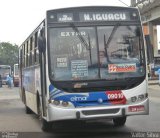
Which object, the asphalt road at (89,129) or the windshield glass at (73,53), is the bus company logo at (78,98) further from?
the asphalt road at (89,129)

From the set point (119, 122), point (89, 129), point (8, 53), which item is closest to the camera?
point (89, 129)

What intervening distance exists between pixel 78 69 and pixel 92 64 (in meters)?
0.35

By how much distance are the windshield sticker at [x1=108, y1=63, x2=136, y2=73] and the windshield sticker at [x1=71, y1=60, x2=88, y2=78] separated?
23.2 inches

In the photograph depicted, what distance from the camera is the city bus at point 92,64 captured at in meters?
11.6

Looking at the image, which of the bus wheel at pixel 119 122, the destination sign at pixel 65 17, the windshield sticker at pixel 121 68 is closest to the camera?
the windshield sticker at pixel 121 68

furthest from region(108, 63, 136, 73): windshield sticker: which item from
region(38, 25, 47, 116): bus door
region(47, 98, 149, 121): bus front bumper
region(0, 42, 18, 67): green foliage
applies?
region(0, 42, 18, 67): green foliage

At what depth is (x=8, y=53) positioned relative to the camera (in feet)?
485

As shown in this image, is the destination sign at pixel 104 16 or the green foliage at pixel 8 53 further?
the green foliage at pixel 8 53

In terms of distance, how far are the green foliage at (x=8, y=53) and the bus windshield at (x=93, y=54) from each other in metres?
132

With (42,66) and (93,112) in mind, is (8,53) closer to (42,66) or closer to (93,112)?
(42,66)

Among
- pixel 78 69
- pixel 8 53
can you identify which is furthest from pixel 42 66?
pixel 8 53

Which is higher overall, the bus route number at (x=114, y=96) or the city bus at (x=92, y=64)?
the city bus at (x=92, y=64)

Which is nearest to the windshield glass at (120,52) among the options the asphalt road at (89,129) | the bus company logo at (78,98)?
the bus company logo at (78,98)

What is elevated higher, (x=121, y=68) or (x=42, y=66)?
(x=42, y=66)
